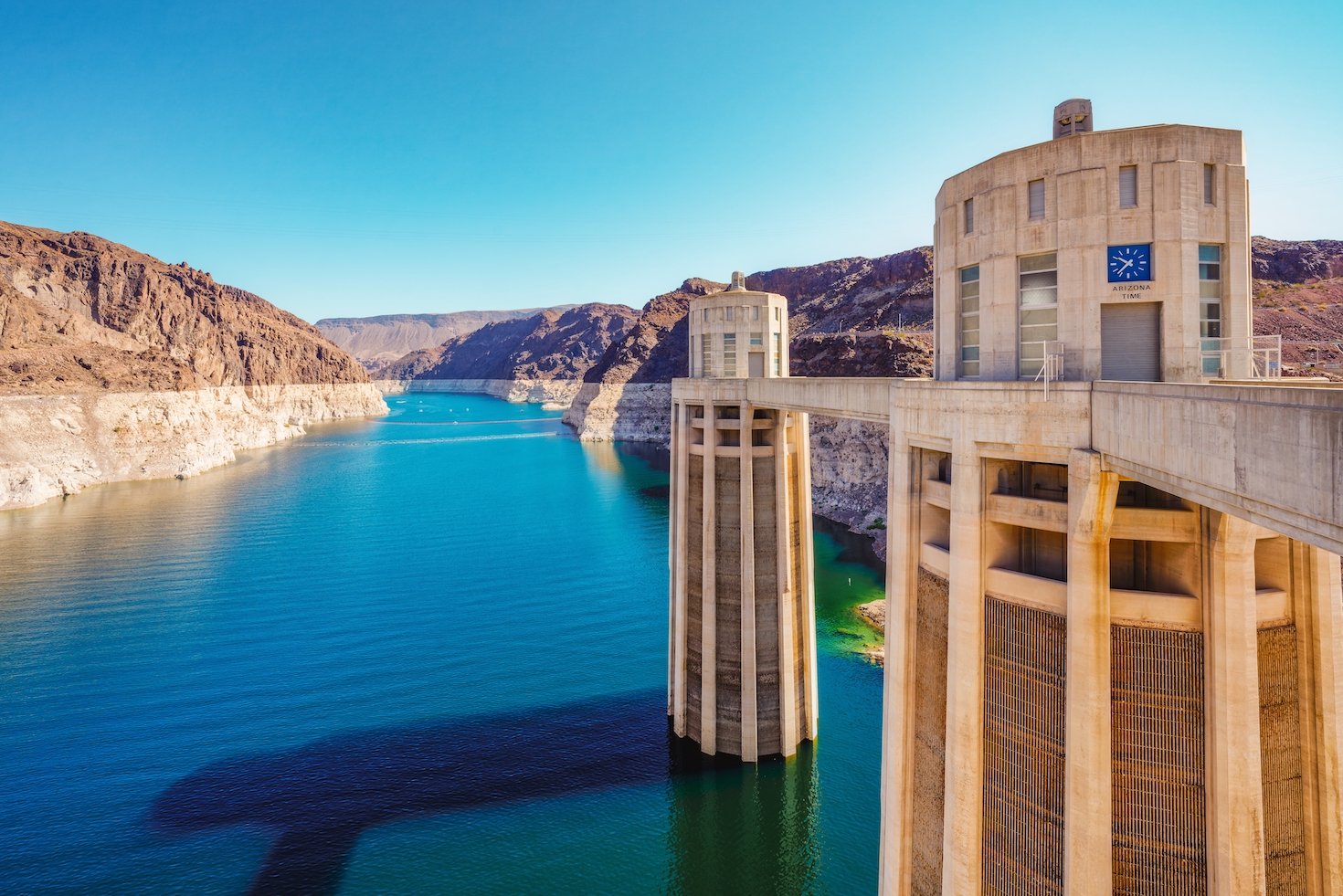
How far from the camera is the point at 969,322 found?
463 inches

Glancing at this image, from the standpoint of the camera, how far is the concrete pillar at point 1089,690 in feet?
30.0

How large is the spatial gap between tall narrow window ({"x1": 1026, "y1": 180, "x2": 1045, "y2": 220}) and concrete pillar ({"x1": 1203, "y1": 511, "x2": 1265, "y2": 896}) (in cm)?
474

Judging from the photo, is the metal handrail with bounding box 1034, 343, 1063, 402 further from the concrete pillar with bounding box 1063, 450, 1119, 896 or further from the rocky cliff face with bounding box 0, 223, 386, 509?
the rocky cliff face with bounding box 0, 223, 386, 509

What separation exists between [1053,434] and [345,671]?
35.2 m

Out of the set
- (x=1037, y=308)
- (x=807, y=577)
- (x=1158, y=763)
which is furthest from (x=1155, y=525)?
(x=807, y=577)

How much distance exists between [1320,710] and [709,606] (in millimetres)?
19219

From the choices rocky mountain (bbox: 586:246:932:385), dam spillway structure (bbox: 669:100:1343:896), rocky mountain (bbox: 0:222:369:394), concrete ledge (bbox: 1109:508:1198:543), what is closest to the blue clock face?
dam spillway structure (bbox: 669:100:1343:896)

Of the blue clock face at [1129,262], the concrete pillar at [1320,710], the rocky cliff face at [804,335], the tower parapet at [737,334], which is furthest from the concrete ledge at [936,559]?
the rocky cliff face at [804,335]

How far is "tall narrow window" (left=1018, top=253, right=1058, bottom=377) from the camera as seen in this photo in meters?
10.4

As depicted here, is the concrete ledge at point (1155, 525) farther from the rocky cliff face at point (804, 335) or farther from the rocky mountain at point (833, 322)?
the rocky cliff face at point (804, 335)

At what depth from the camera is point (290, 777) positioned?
85.6ft

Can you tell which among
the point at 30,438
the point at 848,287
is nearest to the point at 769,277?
the point at 848,287

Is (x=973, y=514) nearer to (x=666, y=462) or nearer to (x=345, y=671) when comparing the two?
(x=345, y=671)

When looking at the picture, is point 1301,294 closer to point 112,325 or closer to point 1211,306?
point 1211,306
